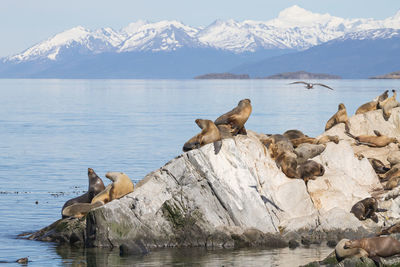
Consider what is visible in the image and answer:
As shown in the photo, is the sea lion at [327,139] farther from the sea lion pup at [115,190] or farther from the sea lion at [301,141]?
the sea lion pup at [115,190]

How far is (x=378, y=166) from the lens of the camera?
1164 inches

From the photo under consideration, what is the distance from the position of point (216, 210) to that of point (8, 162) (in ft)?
83.8

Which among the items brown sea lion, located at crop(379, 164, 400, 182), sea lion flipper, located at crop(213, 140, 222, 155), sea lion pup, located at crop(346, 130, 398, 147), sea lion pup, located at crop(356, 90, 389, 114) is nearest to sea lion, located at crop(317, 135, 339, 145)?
sea lion pup, located at crop(346, 130, 398, 147)

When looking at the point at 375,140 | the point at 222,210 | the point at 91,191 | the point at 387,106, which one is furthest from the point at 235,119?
the point at 387,106

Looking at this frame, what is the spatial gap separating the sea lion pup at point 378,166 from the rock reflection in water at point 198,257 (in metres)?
8.62

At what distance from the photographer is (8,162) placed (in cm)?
4469

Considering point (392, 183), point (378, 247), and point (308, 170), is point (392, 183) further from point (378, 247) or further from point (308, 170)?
point (378, 247)

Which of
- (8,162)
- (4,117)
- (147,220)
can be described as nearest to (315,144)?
(147,220)

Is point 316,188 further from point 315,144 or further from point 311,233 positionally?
point 315,144

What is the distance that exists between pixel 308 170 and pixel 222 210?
4213mm

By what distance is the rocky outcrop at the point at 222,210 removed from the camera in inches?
857

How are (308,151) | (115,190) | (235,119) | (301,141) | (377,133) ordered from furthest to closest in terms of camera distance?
(377,133) → (301,141) → (308,151) → (235,119) → (115,190)

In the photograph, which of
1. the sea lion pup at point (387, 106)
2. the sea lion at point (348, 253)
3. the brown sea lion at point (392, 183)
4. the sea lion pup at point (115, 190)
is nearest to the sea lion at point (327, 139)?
the brown sea lion at point (392, 183)

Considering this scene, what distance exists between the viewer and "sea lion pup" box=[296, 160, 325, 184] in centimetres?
2494
